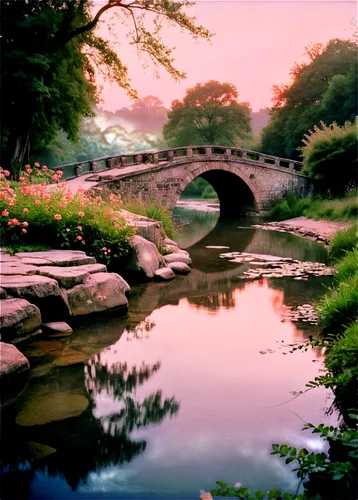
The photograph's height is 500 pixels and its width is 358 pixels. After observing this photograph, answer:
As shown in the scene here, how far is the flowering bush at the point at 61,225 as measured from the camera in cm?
858

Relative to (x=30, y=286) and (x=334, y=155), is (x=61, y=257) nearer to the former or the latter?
(x=30, y=286)

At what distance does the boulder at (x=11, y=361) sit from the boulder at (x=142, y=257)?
15.2 ft

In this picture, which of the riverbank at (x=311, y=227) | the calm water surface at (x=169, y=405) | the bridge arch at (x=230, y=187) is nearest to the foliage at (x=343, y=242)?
the riverbank at (x=311, y=227)

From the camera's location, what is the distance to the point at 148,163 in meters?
22.8

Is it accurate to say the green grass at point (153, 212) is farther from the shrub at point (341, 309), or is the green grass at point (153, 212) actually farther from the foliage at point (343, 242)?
the shrub at point (341, 309)

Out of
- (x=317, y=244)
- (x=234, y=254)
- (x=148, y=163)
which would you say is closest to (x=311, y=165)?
(x=148, y=163)

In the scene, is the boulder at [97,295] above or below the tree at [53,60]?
below

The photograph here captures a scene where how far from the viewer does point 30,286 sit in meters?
6.04

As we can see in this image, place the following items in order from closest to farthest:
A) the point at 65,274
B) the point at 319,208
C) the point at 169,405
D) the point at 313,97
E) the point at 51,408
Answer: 1. the point at 51,408
2. the point at 169,405
3. the point at 65,274
4. the point at 319,208
5. the point at 313,97

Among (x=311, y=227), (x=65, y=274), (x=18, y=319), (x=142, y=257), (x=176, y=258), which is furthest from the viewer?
(x=311, y=227)

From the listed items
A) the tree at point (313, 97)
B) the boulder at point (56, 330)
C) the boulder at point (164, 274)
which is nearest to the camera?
the boulder at point (56, 330)

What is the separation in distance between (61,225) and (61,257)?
3.75 ft

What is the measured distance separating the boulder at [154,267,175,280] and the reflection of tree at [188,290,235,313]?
1.38 m

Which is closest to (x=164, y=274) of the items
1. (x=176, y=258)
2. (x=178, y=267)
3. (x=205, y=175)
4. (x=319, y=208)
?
(x=178, y=267)
